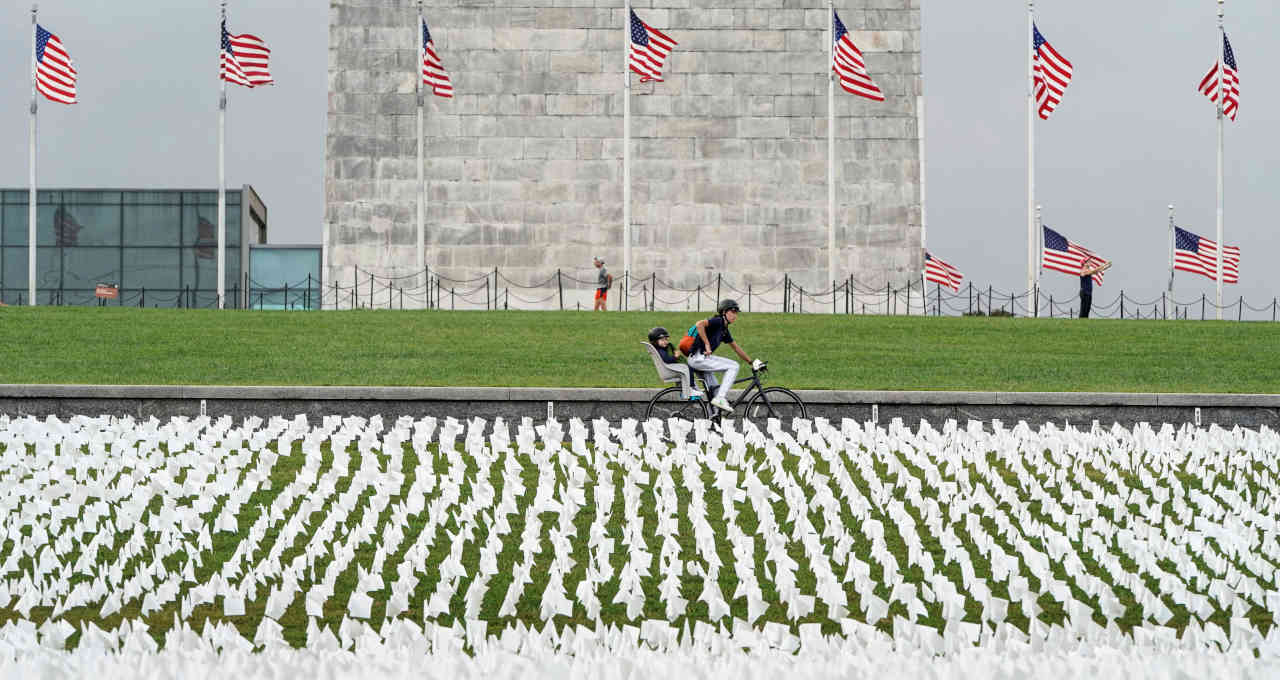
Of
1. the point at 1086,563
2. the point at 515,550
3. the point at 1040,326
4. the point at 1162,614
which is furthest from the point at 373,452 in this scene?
the point at 1040,326

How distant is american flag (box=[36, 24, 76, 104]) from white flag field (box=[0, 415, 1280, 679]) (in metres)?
21.8

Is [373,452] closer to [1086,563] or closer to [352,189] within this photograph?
[1086,563]

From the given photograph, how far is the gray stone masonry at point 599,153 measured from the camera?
3997 cm

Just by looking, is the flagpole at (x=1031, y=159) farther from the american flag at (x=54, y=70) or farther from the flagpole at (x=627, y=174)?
the american flag at (x=54, y=70)

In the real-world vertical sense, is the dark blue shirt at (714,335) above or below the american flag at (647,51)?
below

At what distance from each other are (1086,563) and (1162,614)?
5.03 feet

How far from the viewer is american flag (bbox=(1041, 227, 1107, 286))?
30.6 m

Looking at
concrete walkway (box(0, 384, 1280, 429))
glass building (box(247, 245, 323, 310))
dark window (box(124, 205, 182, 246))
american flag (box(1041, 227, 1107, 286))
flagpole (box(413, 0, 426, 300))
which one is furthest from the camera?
dark window (box(124, 205, 182, 246))

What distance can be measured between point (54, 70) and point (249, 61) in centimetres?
461

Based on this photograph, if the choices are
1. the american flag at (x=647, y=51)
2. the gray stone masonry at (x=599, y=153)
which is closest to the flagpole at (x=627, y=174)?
the gray stone masonry at (x=599, y=153)

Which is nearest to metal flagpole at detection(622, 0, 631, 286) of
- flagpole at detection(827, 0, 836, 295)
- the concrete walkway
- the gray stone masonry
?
the gray stone masonry

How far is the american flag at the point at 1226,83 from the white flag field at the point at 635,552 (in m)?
24.1

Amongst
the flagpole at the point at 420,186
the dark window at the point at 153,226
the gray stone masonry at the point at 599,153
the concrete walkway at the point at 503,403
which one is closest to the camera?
the concrete walkway at the point at 503,403

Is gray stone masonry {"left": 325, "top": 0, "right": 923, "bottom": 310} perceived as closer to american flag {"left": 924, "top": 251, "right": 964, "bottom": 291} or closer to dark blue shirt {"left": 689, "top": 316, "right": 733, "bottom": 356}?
american flag {"left": 924, "top": 251, "right": 964, "bottom": 291}
